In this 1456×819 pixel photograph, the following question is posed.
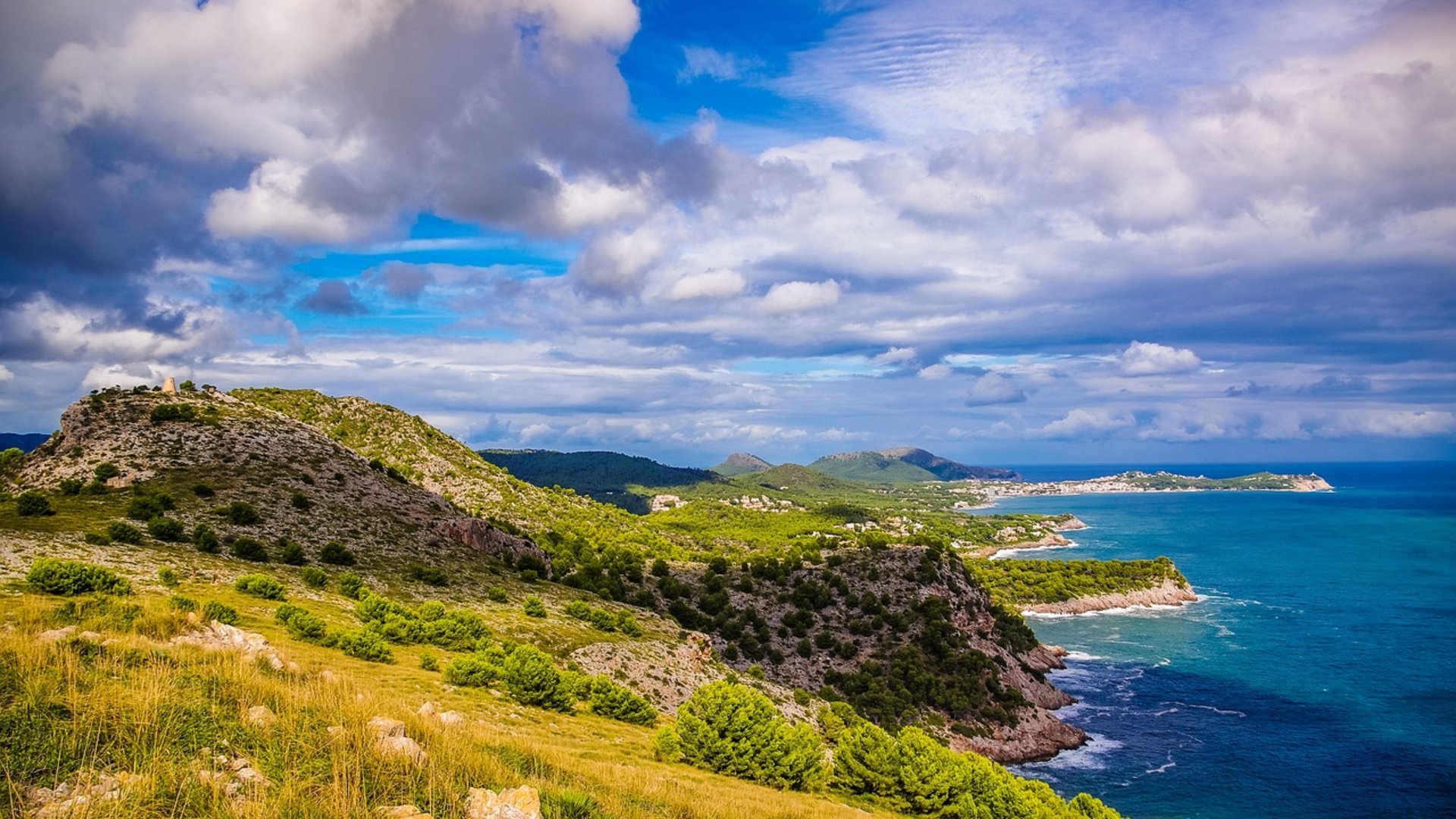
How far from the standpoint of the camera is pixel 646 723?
32.2 meters

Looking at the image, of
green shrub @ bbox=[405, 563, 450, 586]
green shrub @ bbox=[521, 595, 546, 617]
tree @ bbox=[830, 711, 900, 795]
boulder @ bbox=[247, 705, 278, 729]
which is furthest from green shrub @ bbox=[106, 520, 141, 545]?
tree @ bbox=[830, 711, 900, 795]

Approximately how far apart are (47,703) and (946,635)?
272ft

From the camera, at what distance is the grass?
944 centimetres

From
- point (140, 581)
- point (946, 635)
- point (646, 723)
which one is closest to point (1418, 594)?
point (946, 635)

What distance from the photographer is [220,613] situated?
23391 millimetres

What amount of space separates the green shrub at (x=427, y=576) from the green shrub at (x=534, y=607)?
17.8 feet

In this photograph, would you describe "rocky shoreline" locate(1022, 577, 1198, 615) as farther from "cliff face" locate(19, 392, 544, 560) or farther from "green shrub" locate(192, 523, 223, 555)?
"green shrub" locate(192, 523, 223, 555)

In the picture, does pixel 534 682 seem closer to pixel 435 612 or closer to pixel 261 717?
pixel 435 612

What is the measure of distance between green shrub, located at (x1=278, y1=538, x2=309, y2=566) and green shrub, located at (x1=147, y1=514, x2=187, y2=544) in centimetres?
475

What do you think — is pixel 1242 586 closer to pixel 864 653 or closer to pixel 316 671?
pixel 864 653

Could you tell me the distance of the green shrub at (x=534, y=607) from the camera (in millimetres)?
44031

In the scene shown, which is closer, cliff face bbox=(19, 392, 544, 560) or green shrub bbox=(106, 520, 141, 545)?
green shrub bbox=(106, 520, 141, 545)

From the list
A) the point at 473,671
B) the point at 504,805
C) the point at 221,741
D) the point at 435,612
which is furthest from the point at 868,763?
the point at 221,741

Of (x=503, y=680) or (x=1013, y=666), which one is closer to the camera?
(x=503, y=680)
